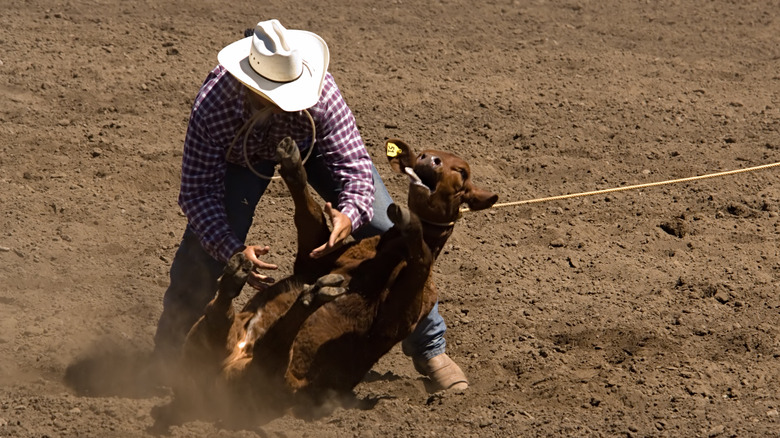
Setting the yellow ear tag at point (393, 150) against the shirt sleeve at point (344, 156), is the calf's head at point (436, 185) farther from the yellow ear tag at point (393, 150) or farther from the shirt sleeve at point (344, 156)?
the shirt sleeve at point (344, 156)

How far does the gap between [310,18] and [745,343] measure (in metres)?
5.20

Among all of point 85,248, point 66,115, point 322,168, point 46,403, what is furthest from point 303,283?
point 66,115

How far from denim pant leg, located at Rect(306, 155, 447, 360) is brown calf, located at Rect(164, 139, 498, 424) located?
8.9 inches

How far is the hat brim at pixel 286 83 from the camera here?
13.3ft

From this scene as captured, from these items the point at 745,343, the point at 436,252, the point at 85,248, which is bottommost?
the point at 85,248

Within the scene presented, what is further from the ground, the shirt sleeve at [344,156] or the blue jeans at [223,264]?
the shirt sleeve at [344,156]

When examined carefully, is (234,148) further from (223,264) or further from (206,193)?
(223,264)

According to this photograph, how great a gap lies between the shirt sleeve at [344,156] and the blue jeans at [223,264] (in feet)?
0.32

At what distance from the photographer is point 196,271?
15.6 ft

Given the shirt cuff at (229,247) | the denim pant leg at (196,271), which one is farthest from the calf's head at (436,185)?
the shirt cuff at (229,247)

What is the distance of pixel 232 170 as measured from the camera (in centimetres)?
458

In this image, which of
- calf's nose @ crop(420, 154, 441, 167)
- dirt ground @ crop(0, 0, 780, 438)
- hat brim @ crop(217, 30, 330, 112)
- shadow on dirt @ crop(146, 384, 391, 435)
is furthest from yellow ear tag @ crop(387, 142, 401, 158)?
dirt ground @ crop(0, 0, 780, 438)

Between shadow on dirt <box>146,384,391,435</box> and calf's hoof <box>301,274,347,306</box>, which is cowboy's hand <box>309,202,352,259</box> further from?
shadow on dirt <box>146,384,391,435</box>

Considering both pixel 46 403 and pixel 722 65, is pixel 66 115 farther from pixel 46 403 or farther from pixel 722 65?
pixel 722 65
